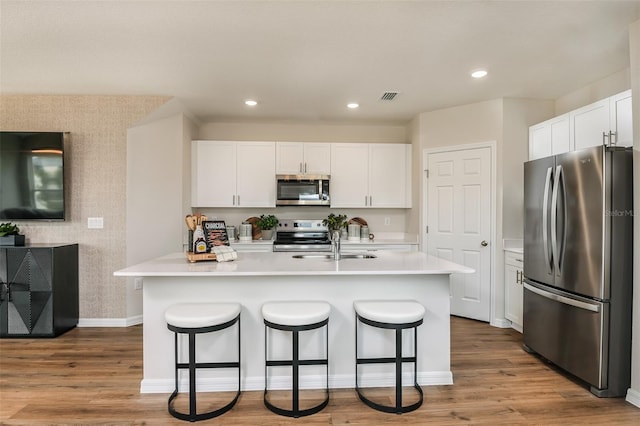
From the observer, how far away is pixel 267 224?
4711 mm

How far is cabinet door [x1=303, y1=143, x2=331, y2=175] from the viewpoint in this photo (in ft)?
15.5

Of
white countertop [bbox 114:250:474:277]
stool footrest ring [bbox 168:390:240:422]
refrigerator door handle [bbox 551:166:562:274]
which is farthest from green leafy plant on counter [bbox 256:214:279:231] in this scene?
refrigerator door handle [bbox 551:166:562:274]

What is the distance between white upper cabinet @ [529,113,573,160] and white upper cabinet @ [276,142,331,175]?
2411 mm

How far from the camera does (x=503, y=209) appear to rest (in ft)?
12.7

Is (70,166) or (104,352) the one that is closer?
(104,352)

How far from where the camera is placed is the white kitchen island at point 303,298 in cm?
248

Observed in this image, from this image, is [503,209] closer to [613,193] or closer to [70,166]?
[613,193]

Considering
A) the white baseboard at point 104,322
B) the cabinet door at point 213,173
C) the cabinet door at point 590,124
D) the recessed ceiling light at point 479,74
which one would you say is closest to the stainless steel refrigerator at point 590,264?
the cabinet door at point 590,124

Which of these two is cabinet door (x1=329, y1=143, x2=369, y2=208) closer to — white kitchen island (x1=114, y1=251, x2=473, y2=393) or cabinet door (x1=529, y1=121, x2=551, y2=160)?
cabinet door (x1=529, y1=121, x2=551, y2=160)

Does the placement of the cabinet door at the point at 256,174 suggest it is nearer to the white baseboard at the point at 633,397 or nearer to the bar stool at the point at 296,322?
the bar stool at the point at 296,322

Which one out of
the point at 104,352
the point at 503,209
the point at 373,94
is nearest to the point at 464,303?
the point at 503,209

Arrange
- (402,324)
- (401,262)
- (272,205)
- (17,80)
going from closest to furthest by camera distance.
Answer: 1. (402,324)
2. (401,262)
3. (17,80)
4. (272,205)

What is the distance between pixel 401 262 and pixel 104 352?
9.22 feet

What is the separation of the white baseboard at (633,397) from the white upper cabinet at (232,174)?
3843 mm
